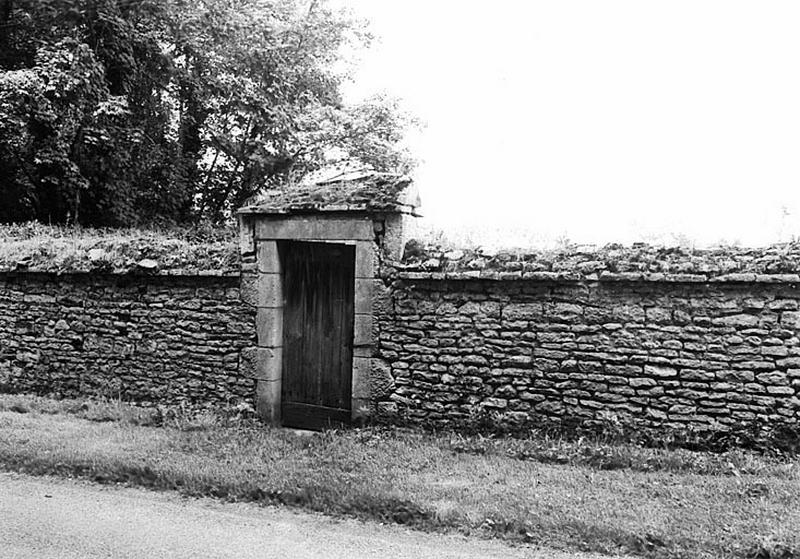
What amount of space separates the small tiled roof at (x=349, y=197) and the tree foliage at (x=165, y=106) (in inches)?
300

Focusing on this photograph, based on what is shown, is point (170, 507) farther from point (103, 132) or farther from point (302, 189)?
point (103, 132)

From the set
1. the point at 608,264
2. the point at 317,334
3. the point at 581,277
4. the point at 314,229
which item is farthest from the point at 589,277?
the point at 317,334

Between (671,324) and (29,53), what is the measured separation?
1529cm

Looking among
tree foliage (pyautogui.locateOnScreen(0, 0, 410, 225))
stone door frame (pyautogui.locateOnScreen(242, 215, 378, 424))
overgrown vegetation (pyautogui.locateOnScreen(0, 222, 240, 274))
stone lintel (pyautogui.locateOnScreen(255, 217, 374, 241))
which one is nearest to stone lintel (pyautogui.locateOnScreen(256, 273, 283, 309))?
stone door frame (pyautogui.locateOnScreen(242, 215, 378, 424))

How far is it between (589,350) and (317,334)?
335 centimetres

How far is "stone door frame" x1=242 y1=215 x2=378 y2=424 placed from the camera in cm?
833

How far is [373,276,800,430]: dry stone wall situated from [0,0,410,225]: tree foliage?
976cm

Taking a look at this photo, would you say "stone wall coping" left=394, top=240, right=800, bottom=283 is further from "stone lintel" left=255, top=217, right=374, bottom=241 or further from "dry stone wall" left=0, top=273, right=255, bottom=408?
"dry stone wall" left=0, top=273, right=255, bottom=408

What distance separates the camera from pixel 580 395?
7.52m

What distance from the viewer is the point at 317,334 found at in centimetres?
894

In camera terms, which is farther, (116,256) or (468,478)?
(116,256)

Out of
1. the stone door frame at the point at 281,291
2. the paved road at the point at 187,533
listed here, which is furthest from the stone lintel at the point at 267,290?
the paved road at the point at 187,533

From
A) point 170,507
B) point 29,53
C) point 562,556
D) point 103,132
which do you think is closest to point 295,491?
point 170,507

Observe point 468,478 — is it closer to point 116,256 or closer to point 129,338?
point 129,338
